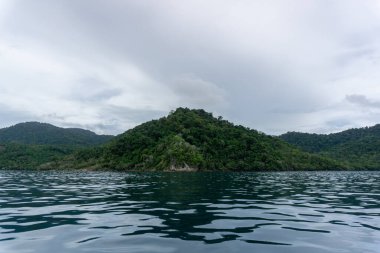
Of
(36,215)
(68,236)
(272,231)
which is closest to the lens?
(68,236)

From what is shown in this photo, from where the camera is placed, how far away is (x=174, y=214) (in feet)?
63.3

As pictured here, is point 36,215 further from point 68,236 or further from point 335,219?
point 335,219

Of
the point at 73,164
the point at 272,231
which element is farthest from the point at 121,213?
the point at 73,164

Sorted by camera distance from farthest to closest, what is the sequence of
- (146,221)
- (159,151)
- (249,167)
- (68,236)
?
1. (159,151)
2. (249,167)
3. (146,221)
4. (68,236)

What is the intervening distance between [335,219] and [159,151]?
176169 mm

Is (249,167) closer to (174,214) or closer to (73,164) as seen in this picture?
→ (73,164)

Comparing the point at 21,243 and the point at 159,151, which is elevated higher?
the point at 159,151

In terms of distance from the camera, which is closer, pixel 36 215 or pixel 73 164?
pixel 36 215

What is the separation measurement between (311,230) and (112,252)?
9058 millimetres

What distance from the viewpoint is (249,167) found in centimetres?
17912

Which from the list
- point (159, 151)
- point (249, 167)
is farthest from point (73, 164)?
point (249, 167)

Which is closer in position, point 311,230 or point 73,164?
point 311,230

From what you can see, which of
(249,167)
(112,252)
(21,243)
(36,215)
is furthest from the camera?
(249,167)

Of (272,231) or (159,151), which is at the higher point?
(159,151)
